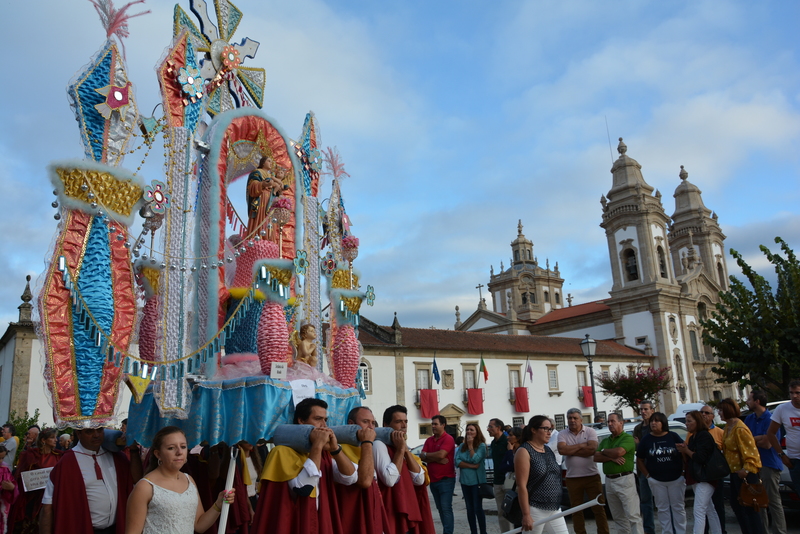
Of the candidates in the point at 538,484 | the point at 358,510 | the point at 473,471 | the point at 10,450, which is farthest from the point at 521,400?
the point at 358,510

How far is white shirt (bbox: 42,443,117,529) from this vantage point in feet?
14.3

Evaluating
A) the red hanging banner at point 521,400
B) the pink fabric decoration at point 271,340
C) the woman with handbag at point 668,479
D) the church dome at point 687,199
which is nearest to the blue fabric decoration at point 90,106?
the pink fabric decoration at point 271,340

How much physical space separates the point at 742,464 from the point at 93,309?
708 centimetres

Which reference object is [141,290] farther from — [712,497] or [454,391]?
[454,391]

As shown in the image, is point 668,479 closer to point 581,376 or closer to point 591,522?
point 591,522

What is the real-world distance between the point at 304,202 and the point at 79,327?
4532 mm

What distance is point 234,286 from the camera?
742 centimetres

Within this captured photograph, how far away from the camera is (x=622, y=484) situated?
7.05m

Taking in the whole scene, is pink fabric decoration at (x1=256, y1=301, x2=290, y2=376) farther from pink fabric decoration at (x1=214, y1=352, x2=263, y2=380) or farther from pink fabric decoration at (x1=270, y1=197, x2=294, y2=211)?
pink fabric decoration at (x1=270, y1=197, x2=294, y2=211)

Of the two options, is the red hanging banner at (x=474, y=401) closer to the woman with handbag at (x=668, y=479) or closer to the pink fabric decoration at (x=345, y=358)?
the pink fabric decoration at (x=345, y=358)

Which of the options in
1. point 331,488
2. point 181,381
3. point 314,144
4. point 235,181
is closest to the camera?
point 331,488

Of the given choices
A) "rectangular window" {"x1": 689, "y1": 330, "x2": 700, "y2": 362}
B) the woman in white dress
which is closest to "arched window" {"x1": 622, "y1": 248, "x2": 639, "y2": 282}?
"rectangular window" {"x1": 689, "y1": 330, "x2": 700, "y2": 362}

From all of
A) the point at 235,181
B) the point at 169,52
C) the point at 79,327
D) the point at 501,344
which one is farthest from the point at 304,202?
the point at 501,344

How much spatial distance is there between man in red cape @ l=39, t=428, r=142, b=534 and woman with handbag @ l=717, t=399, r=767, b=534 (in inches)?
255
